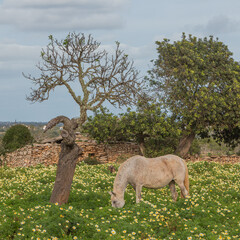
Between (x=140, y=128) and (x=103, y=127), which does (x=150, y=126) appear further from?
(x=103, y=127)

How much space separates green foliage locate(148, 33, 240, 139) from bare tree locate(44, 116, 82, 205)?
1961 centimetres

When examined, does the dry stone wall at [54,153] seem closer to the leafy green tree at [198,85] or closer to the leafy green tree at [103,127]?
the leafy green tree at [103,127]

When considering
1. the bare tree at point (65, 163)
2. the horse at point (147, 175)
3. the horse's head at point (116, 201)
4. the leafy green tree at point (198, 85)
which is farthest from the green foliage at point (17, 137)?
the horse's head at point (116, 201)

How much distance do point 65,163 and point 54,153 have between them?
787 inches

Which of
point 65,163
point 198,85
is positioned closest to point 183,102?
point 198,85

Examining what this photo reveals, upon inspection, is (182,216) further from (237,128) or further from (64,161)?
(237,128)

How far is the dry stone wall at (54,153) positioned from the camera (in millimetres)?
34656

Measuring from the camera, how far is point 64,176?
15383 millimetres

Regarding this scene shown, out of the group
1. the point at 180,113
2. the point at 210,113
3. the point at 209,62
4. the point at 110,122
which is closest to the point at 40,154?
the point at 110,122

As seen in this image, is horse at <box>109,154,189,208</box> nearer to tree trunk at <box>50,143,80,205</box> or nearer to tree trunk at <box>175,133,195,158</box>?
tree trunk at <box>50,143,80,205</box>

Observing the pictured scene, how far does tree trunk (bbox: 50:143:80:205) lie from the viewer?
15219 mm

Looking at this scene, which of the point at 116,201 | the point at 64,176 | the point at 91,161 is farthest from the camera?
the point at 91,161

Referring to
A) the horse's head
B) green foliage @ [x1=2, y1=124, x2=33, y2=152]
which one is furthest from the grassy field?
green foliage @ [x1=2, y1=124, x2=33, y2=152]

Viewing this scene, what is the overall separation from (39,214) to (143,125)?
2324 cm
